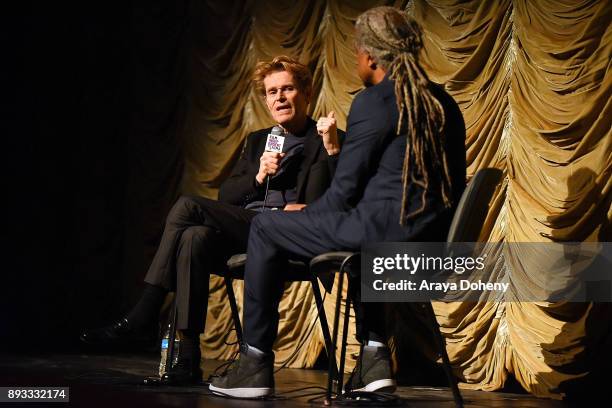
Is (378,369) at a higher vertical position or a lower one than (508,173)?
lower

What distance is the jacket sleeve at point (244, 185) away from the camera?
3.28 m

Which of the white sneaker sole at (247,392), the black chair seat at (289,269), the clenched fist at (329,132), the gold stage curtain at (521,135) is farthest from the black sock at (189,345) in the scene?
the gold stage curtain at (521,135)

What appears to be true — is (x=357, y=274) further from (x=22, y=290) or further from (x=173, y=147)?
(x=22, y=290)

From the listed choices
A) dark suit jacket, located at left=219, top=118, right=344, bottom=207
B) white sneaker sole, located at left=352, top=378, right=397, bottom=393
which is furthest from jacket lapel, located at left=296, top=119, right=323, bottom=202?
white sneaker sole, located at left=352, top=378, right=397, bottom=393

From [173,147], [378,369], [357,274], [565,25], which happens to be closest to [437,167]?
[357,274]

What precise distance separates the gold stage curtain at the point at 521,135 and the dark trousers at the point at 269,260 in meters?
1.35

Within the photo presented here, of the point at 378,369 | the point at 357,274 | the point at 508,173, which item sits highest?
the point at 508,173

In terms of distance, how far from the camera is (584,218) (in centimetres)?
326

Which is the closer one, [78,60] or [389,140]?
[389,140]

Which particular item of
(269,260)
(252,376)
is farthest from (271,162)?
(252,376)

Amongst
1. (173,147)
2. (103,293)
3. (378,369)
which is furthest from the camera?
(103,293)

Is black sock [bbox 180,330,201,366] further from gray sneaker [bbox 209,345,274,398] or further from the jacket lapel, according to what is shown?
the jacket lapel

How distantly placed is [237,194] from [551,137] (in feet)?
4.59

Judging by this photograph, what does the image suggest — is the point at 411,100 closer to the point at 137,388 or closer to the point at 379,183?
the point at 379,183
